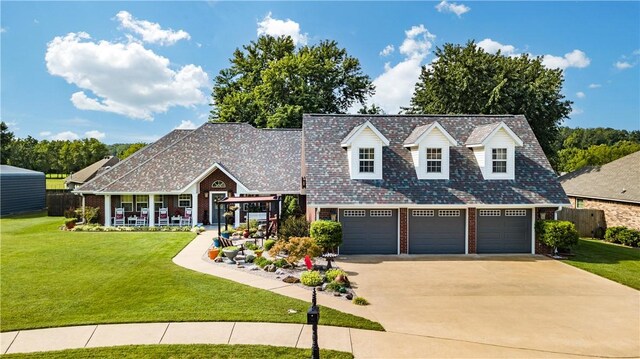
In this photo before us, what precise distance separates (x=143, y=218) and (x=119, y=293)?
15.5m

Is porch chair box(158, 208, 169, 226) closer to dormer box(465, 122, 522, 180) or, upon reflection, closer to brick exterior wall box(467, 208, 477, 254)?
brick exterior wall box(467, 208, 477, 254)

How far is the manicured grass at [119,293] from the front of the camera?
9.73 metres

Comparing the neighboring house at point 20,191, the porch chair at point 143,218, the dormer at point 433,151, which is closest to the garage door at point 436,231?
the dormer at point 433,151

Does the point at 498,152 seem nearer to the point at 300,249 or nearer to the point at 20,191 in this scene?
the point at 300,249

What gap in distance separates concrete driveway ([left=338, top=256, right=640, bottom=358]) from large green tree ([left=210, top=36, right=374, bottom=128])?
25603mm

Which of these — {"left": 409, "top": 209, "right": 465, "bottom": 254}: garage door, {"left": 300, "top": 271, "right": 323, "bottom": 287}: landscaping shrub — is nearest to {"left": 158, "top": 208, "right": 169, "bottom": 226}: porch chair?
{"left": 300, "top": 271, "right": 323, "bottom": 287}: landscaping shrub

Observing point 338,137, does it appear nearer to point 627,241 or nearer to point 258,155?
point 258,155

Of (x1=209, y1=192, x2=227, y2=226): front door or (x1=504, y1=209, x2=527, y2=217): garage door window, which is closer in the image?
(x1=504, y1=209, x2=527, y2=217): garage door window

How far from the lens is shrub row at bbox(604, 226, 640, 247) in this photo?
21458 millimetres

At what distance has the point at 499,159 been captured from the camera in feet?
63.3

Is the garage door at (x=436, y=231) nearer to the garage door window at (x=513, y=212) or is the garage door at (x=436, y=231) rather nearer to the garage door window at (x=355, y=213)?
the garage door window at (x=513, y=212)

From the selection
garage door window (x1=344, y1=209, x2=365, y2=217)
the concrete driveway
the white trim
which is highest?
the white trim

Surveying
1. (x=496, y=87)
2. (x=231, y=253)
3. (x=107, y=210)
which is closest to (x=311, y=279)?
(x=231, y=253)

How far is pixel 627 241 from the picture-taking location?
21.7m
